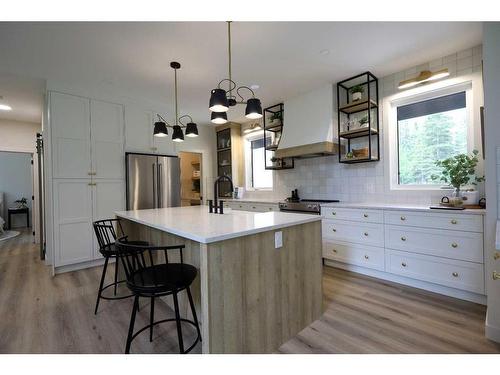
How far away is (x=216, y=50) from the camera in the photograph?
2.63 m

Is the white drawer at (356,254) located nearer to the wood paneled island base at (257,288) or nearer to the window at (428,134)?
the window at (428,134)

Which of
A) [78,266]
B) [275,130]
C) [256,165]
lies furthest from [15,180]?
[275,130]

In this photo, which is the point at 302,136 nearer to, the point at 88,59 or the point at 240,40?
the point at 240,40

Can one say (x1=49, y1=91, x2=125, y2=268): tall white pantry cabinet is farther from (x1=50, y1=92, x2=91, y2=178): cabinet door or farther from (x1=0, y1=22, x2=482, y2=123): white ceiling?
(x1=0, y1=22, x2=482, y2=123): white ceiling

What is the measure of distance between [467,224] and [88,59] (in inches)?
166

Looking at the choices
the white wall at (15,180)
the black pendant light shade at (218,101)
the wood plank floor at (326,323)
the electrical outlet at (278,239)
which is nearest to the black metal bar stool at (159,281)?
the wood plank floor at (326,323)

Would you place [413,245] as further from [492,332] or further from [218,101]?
[218,101]

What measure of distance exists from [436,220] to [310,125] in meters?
2.02

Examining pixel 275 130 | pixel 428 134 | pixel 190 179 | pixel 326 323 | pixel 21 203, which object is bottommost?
pixel 326 323

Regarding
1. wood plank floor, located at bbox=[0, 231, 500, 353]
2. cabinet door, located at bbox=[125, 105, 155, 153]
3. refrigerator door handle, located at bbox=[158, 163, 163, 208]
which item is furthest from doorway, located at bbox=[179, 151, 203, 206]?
wood plank floor, located at bbox=[0, 231, 500, 353]

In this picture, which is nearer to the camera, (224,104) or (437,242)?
(224,104)

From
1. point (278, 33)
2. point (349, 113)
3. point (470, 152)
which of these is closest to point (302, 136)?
point (349, 113)

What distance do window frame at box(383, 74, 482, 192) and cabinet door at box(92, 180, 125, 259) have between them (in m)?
3.93

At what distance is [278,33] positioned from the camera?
2.37 m
